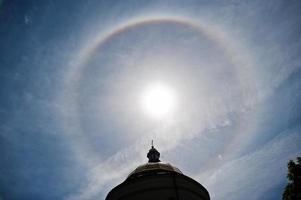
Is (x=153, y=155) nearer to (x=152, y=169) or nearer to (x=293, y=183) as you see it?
(x=152, y=169)

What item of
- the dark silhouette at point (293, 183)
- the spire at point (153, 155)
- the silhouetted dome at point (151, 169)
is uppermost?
the spire at point (153, 155)

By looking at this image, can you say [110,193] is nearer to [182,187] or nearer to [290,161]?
[182,187]

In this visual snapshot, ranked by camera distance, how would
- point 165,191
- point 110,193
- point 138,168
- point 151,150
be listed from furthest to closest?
point 151,150 < point 138,168 < point 110,193 < point 165,191

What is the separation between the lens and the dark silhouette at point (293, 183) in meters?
16.0

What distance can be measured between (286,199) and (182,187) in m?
6.86

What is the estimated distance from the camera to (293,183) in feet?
54.2

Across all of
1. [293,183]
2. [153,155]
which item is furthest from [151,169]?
[293,183]

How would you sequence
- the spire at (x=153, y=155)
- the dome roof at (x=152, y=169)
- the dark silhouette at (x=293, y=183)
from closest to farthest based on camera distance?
1. the dark silhouette at (x=293, y=183)
2. the dome roof at (x=152, y=169)
3. the spire at (x=153, y=155)

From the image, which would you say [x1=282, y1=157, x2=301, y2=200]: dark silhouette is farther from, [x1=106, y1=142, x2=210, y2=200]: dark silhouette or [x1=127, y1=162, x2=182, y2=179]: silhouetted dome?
[x1=127, y1=162, x2=182, y2=179]: silhouetted dome

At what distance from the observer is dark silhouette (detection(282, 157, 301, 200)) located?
16000 millimetres

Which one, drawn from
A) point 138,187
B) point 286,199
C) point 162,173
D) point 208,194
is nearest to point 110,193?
point 138,187

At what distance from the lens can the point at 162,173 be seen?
18.1m

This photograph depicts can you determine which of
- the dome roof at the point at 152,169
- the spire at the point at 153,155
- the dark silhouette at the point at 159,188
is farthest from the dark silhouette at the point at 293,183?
the spire at the point at 153,155

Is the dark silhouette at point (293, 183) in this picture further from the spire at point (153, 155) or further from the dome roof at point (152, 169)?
the spire at point (153, 155)
